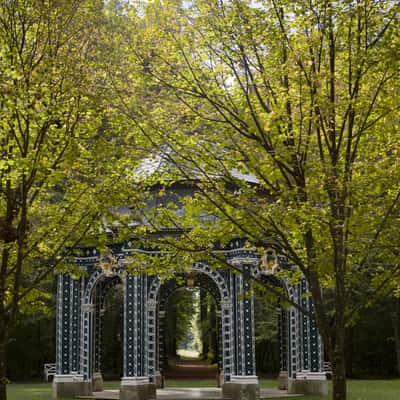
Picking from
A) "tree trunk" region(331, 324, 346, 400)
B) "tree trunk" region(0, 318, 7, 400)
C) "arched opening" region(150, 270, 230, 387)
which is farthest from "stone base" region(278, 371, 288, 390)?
"tree trunk" region(0, 318, 7, 400)

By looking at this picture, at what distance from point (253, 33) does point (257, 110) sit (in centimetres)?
138

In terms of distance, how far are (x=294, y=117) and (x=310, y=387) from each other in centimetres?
1219

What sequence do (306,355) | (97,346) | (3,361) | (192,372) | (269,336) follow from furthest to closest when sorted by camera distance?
(192,372)
(269,336)
(97,346)
(306,355)
(3,361)

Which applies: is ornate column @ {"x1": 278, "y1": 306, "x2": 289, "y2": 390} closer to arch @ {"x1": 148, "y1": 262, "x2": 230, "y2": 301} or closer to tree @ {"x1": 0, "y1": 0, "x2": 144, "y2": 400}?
arch @ {"x1": 148, "y1": 262, "x2": 230, "y2": 301}

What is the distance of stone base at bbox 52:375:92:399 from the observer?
58.2 ft

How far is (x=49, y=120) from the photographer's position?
8094 mm

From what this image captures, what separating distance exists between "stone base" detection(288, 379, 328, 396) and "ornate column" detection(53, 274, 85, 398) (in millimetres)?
6608

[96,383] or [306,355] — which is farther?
[96,383]

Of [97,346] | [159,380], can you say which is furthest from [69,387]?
[159,380]

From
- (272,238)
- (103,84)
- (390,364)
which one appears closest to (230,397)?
(272,238)

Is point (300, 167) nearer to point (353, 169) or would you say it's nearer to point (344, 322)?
point (353, 169)

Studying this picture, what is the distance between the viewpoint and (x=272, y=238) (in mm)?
→ 8383

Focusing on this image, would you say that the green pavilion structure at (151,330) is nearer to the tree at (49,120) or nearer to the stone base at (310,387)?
the stone base at (310,387)

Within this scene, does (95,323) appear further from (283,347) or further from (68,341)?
(283,347)
